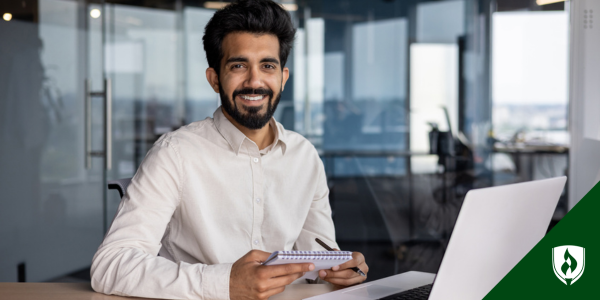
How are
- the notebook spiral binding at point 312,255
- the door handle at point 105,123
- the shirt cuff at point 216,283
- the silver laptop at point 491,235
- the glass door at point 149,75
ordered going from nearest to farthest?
1. the silver laptop at point 491,235
2. the notebook spiral binding at point 312,255
3. the shirt cuff at point 216,283
4. the door handle at point 105,123
5. the glass door at point 149,75

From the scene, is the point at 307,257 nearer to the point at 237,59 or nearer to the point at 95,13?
the point at 237,59

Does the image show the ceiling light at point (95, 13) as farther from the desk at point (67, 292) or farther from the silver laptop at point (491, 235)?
the silver laptop at point (491, 235)

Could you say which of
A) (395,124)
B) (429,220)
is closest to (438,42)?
A: (395,124)

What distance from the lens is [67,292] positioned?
119 cm

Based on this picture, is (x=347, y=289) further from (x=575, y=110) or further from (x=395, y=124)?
(x=395, y=124)

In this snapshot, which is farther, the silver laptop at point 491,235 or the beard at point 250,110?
the beard at point 250,110

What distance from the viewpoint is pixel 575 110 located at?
219cm

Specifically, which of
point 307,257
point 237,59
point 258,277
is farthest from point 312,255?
point 237,59

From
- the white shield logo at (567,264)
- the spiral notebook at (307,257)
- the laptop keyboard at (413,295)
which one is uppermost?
the spiral notebook at (307,257)

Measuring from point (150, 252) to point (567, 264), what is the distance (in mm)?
970

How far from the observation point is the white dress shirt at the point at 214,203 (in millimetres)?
1260

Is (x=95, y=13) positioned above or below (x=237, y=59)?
above

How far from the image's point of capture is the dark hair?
1.52 meters

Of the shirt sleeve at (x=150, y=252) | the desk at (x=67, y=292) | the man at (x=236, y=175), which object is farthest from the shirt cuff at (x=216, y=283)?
the man at (x=236, y=175)
